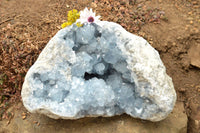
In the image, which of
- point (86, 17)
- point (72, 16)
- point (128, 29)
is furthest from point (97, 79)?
point (128, 29)

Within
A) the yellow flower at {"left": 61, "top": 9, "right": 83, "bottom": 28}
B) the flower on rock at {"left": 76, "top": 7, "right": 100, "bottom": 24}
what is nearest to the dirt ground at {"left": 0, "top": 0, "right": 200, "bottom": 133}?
the yellow flower at {"left": 61, "top": 9, "right": 83, "bottom": 28}

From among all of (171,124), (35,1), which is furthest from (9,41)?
(171,124)

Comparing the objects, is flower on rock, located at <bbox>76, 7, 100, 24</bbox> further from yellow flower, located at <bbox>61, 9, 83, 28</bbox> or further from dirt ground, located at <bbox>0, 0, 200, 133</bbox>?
dirt ground, located at <bbox>0, 0, 200, 133</bbox>

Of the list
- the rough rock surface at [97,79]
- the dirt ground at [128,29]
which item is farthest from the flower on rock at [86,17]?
the dirt ground at [128,29]

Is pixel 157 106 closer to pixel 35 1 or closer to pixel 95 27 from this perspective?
pixel 95 27

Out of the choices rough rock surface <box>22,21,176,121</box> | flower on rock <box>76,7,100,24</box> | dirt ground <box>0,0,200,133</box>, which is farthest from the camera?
dirt ground <box>0,0,200,133</box>

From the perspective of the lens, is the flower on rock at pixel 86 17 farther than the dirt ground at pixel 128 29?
No

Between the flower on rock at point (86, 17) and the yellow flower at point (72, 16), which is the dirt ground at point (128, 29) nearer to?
the yellow flower at point (72, 16)
